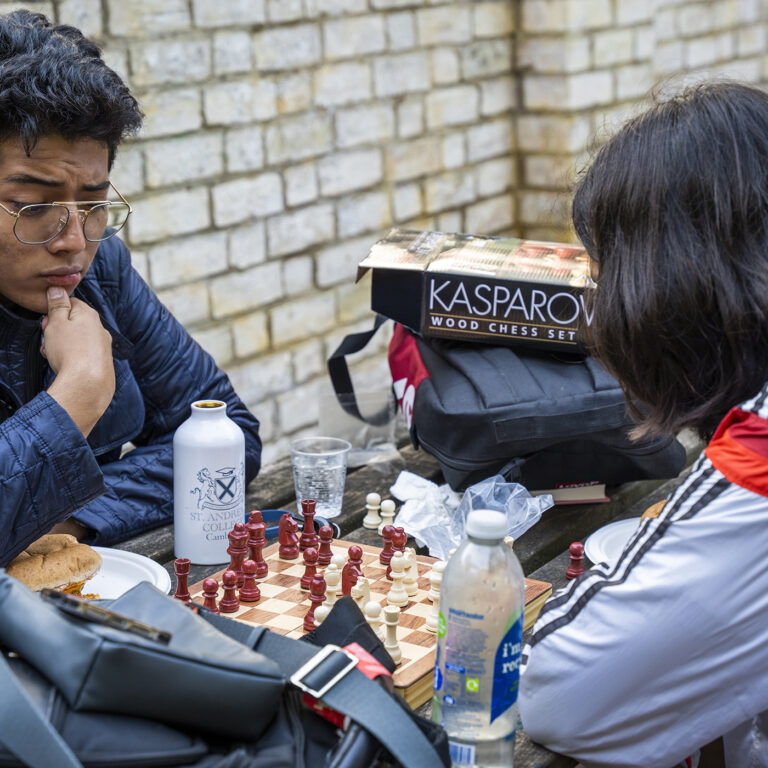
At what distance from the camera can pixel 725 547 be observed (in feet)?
4.66

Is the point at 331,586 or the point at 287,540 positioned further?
the point at 287,540

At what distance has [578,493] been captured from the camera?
242cm

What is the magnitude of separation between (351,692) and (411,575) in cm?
64

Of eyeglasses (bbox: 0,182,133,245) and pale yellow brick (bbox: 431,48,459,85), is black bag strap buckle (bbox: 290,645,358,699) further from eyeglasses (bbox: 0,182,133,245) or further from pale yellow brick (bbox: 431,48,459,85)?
pale yellow brick (bbox: 431,48,459,85)

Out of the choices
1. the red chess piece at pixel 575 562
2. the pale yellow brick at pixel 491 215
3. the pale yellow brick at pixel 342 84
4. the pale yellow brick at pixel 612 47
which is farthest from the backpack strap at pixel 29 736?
the pale yellow brick at pixel 612 47

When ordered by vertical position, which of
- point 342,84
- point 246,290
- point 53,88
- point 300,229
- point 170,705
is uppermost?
point 53,88

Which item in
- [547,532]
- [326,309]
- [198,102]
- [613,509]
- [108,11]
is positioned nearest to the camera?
[547,532]

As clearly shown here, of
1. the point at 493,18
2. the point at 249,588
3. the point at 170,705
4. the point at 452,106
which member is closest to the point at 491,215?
the point at 452,106

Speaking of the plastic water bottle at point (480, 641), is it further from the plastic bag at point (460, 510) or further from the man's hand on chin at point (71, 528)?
the man's hand on chin at point (71, 528)

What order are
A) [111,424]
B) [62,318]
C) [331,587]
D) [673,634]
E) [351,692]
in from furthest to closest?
[111,424], [62,318], [331,587], [673,634], [351,692]

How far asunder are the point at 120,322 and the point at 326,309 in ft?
8.85

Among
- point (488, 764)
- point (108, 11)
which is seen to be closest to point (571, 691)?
point (488, 764)

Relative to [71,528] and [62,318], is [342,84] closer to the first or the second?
[62,318]

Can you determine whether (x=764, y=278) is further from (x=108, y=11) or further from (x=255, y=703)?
(x=108, y=11)
